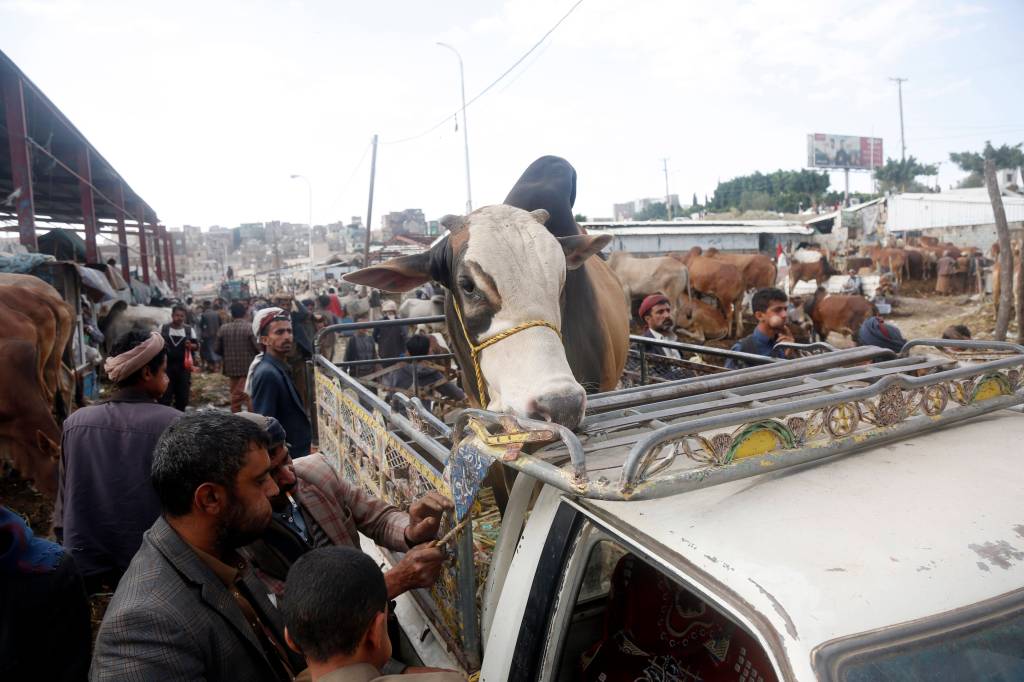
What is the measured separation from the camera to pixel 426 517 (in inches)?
83.3

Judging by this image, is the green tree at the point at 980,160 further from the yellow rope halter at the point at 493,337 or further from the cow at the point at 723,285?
the yellow rope halter at the point at 493,337

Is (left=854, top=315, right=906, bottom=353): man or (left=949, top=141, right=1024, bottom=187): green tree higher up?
(left=949, top=141, right=1024, bottom=187): green tree

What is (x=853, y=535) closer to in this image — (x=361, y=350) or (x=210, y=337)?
(x=361, y=350)

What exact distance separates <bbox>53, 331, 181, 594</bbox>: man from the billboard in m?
79.1

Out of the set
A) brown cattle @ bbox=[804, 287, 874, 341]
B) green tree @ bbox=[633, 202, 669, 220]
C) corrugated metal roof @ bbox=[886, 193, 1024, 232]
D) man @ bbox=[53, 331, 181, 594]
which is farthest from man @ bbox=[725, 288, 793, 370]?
green tree @ bbox=[633, 202, 669, 220]

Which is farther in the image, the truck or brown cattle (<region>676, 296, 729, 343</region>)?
brown cattle (<region>676, 296, 729, 343</region>)

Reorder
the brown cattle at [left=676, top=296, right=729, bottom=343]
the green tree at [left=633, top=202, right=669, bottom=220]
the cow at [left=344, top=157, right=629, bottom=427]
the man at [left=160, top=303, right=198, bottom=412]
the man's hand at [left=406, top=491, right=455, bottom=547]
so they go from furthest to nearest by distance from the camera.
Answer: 1. the green tree at [left=633, top=202, right=669, bottom=220]
2. the brown cattle at [left=676, top=296, right=729, bottom=343]
3. the man at [left=160, top=303, right=198, bottom=412]
4. the cow at [left=344, top=157, right=629, bottom=427]
5. the man's hand at [left=406, top=491, right=455, bottom=547]

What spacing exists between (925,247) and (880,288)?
9341 millimetres

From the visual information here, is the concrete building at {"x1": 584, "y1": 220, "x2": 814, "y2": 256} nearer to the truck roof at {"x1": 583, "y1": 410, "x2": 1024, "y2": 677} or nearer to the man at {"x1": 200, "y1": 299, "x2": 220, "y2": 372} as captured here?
the man at {"x1": 200, "y1": 299, "x2": 220, "y2": 372}

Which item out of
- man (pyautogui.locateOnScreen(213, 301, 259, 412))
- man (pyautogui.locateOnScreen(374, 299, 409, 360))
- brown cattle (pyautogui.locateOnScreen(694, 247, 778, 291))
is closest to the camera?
man (pyautogui.locateOnScreen(213, 301, 259, 412))

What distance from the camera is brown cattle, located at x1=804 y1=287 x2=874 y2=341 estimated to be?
1262cm

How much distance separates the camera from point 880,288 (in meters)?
19.3

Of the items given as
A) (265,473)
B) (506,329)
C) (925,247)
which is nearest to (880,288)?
(925,247)

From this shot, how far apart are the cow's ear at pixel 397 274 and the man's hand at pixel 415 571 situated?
1784 mm
